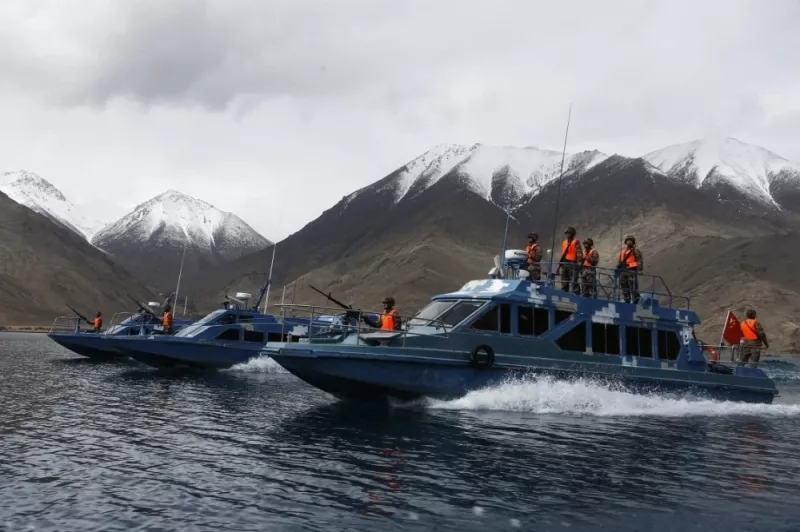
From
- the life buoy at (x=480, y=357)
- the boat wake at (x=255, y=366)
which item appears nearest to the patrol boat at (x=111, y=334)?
the boat wake at (x=255, y=366)

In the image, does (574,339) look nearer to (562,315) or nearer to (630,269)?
(562,315)

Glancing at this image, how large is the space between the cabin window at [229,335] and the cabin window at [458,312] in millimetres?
16387

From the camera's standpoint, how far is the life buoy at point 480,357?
18828 mm

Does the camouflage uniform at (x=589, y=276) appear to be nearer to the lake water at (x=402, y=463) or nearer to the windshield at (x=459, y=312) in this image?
the lake water at (x=402, y=463)

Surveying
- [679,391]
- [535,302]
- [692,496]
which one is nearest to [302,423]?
[535,302]

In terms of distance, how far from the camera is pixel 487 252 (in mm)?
166000

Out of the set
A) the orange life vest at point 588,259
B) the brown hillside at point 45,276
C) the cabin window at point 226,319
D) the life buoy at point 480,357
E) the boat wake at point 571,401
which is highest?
the brown hillside at point 45,276

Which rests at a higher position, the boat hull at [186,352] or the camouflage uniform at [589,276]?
the camouflage uniform at [589,276]

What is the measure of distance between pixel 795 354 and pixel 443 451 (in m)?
91.3

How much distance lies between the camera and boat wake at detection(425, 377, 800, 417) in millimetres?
19125

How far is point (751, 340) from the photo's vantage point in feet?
77.4

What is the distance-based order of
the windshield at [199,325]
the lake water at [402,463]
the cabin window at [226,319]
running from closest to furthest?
the lake water at [402,463] < the windshield at [199,325] < the cabin window at [226,319]

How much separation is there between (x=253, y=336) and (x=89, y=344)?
410 inches

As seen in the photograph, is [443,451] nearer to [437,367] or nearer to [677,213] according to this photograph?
[437,367]
